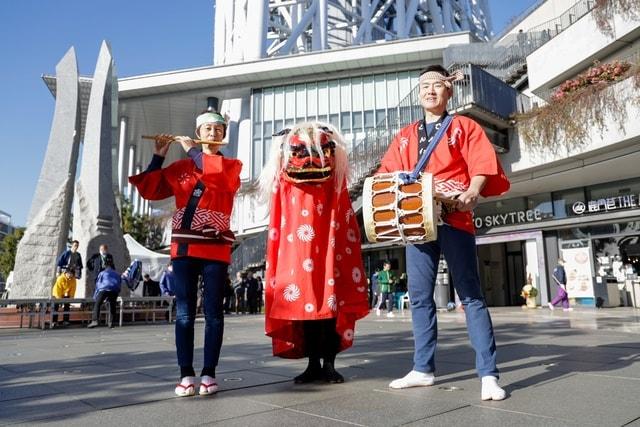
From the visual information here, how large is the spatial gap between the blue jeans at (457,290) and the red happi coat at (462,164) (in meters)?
0.14

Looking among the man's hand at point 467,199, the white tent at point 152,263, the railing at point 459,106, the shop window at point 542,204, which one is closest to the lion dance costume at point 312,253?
the man's hand at point 467,199

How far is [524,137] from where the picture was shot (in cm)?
1594

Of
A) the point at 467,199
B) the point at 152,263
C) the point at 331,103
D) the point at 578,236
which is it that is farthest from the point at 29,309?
the point at 331,103

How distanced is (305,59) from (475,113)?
725 inches

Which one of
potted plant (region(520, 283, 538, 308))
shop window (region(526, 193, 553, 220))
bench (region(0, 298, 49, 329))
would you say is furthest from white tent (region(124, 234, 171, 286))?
shop window (region(526, 193, 553, 220))

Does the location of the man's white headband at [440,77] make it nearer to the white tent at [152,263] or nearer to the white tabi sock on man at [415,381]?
the white tabi sock on man at [415,381]

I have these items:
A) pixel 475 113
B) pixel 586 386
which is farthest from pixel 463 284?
pixel 475 113

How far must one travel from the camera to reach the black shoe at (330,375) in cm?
344

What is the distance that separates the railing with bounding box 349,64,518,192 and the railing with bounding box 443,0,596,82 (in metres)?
3.77

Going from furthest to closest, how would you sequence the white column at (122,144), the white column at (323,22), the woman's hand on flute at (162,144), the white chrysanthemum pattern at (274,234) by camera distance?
the white column at (122,144) → the white column at (323,22) → the white chrysanthemum pattern at (274,234) → the woman's hand on flute at (162,144)

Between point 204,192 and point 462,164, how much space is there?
1.82 metres

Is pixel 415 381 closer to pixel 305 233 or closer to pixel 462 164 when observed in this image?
pixel 305 233

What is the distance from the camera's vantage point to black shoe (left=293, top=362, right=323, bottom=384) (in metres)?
3.47

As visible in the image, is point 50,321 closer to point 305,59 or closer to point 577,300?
point 577,300
